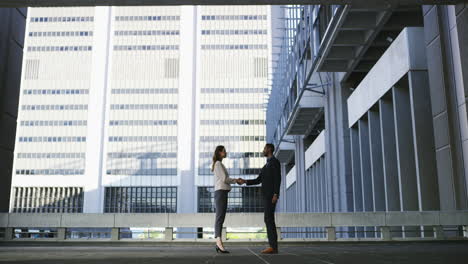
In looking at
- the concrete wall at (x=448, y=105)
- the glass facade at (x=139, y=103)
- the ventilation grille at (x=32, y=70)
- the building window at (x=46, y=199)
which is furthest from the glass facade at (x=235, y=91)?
the concrete wall at (x=448, y=105)

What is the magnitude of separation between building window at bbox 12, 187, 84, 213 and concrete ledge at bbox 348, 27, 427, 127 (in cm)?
6566

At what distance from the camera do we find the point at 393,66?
18594mm

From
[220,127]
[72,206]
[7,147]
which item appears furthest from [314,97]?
[72,206]

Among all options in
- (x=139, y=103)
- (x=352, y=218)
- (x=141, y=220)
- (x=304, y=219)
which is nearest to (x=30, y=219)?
(x=141, y=220)

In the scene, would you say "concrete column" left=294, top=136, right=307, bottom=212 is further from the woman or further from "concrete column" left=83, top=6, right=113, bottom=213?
"concrete column" left=83, top=6, right=113, bottom=213

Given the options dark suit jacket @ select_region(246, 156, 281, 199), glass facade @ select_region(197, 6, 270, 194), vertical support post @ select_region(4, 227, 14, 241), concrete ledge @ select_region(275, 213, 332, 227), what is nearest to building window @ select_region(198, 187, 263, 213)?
glass facade @ select_region(197, 6, 270, 194)

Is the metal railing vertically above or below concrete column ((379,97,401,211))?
below

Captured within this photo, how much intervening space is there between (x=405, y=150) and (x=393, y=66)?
325 cm

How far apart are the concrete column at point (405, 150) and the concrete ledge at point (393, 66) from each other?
26.5 inches

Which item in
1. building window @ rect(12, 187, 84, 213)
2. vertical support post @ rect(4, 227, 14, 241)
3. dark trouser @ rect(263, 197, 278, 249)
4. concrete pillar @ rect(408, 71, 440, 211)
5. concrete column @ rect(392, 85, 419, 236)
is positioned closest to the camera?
dark trouser @ rect(263, 197, 278, 249)

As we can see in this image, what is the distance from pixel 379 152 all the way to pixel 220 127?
204ft

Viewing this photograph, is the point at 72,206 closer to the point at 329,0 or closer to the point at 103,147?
the point at 103,147

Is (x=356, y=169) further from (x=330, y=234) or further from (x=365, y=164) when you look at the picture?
(x=330, y=234)

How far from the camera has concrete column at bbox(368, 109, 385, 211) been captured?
22281mm
